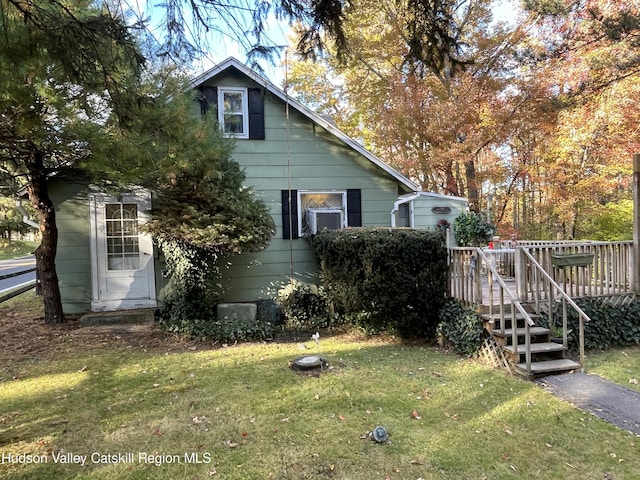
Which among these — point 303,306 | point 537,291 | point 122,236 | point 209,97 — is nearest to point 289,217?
point 303,306

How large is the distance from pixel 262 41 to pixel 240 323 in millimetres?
5158

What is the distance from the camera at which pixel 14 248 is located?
32469 millimetres

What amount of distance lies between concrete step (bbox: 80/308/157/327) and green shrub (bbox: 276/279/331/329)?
254 cm

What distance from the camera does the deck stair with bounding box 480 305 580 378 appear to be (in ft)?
17.4

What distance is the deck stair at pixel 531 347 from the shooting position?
530cm

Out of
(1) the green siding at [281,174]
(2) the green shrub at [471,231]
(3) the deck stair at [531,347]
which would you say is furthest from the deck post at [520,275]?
(2) the green shrub at [471,231]

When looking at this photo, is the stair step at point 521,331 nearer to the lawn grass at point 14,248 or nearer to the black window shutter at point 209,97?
the black window shutter at point 209,97

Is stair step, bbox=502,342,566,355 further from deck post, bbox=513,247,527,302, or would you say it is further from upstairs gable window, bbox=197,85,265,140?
upstairs gable window, bbox=197,85,265,140

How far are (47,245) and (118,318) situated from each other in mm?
1758

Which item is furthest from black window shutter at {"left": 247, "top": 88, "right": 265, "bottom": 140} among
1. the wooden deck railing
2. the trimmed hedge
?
the wooden deck railing

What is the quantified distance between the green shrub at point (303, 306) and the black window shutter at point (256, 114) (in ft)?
10.4

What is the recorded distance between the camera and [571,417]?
4.10 meters

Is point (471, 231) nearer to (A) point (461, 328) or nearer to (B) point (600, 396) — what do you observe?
(A) point (461, 328)

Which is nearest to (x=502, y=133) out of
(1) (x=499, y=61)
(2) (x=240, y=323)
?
(1) (x=499, y=61)
